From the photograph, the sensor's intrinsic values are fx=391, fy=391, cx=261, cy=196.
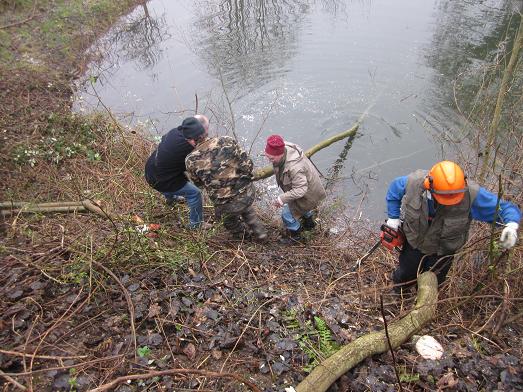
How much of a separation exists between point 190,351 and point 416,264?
2433 millimetres

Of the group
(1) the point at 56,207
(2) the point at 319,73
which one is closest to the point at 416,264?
(1) the point at 56,207

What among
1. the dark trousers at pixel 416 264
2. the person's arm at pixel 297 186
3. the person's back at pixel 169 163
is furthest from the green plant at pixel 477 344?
the person's back at pixel 169 163

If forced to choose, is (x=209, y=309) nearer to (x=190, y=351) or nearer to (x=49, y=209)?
(x=190, y=351)

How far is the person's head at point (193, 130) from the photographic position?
4.27m

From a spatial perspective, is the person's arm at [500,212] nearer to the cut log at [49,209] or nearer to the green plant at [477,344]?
the green plant at [477,344]

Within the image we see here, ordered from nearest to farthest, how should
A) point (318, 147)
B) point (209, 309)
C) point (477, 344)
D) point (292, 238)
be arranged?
point (477, 344)
point (209, 309)
point (292, 238)
point (318, 147)

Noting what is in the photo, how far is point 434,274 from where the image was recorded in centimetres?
380

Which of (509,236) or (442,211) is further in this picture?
(442,211)

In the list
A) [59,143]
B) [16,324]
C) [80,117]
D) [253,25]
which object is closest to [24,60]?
[80,117]

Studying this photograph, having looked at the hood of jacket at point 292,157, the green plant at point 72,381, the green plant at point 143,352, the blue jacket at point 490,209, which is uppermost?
the blue jacket at point 490,209

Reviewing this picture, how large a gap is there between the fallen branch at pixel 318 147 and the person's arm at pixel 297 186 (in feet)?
6.15

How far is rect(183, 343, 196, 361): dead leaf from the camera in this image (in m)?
3.10

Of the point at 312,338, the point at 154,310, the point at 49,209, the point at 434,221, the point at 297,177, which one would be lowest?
the point at 312,338

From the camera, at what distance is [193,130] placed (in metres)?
4.28
